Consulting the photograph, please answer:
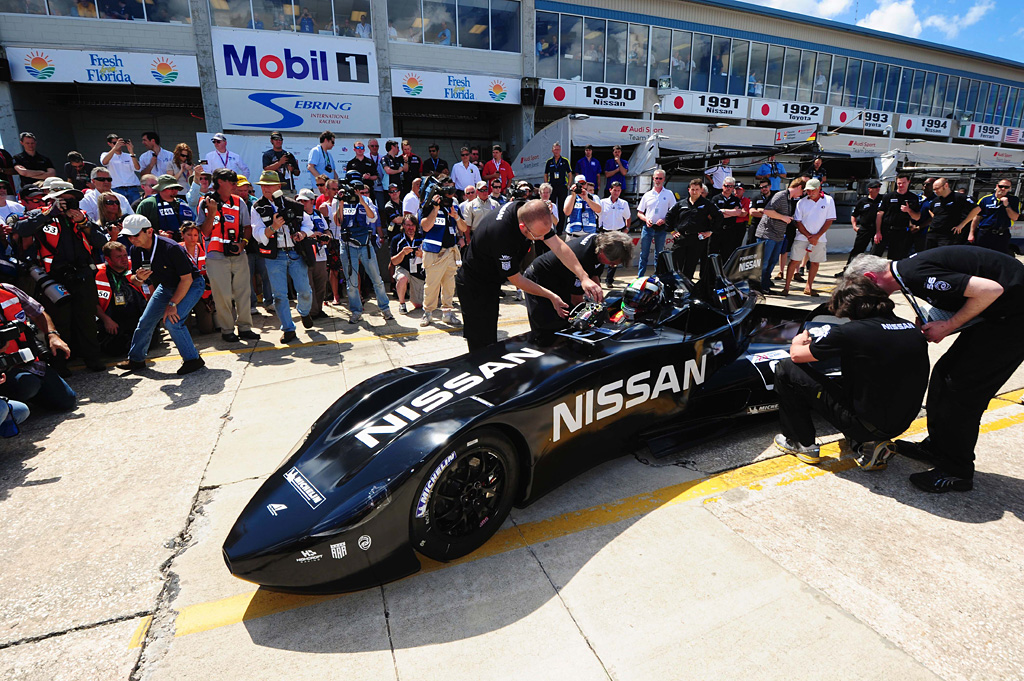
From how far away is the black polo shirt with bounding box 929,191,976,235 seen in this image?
9.72m

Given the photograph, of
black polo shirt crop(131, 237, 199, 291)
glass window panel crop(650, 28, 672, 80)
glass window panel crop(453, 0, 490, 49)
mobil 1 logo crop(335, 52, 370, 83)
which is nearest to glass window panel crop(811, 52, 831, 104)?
glass window panel crop(650, 28, 672, 80)

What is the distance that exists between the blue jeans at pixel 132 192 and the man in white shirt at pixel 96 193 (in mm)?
2498

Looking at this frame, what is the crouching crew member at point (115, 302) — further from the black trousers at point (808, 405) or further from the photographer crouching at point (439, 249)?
the black trousers at point (808, 405)

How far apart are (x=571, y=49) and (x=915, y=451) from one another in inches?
808

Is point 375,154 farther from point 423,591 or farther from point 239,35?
point 423,591

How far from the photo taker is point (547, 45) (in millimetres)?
19688

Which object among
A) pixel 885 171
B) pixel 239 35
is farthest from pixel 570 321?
pixel 885 171

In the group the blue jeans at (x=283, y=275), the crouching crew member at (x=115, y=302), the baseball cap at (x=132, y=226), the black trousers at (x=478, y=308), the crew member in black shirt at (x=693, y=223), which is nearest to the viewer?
the black trousers at (x=478, y=308)

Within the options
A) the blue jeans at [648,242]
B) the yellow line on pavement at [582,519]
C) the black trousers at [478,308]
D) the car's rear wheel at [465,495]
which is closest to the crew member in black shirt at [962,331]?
the yellow line on pavement at [582,519]

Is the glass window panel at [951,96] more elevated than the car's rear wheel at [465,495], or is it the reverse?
the glass window panel at [951,96]

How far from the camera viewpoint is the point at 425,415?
2.61 metres

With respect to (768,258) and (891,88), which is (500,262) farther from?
(891,88)

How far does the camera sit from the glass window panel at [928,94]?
31109 mm

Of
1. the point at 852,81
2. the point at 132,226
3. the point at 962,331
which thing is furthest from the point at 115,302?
the point at 852,81
